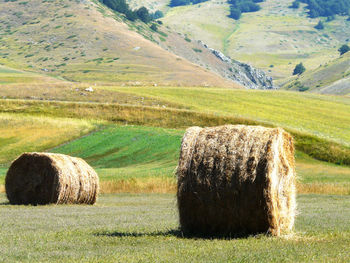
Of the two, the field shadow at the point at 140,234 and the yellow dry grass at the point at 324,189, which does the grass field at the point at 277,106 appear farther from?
the field shadow at the point at 140,234

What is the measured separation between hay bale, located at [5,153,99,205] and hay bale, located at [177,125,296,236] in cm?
1137

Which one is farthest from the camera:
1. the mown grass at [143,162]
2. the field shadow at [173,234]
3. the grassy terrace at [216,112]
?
the grassy terrace at [216,112]

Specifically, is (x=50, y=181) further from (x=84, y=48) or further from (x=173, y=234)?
(x=84, y=48)

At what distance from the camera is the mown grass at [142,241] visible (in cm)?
1328

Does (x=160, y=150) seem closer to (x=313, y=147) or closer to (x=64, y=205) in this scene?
(x=313, y=147)

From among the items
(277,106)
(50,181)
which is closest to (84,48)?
(277,106)

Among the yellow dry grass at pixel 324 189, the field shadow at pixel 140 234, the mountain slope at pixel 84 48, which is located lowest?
the mountain slope at pixel 84 48

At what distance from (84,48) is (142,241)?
497 ft

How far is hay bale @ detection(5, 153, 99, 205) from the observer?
27.2 m

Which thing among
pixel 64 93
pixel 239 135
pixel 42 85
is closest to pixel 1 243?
pixel 239 135

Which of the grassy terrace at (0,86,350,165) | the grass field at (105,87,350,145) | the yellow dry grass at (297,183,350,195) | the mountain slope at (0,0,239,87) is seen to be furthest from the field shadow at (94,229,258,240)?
the mountain slope at (0,0,239,87)

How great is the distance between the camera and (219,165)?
637 inches

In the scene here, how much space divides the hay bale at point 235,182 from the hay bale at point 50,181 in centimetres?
1137

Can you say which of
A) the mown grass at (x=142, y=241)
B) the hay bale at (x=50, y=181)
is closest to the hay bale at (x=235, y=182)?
the mown grass at (x=142, y=241)
